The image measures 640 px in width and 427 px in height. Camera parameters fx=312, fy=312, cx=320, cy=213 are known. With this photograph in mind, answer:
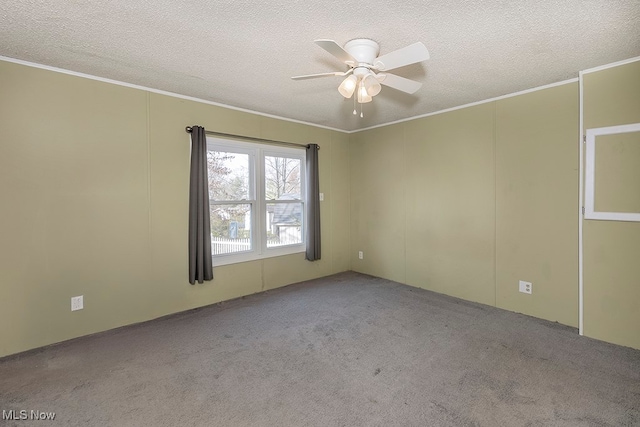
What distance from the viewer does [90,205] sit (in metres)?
2.91

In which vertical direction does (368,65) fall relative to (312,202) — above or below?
above

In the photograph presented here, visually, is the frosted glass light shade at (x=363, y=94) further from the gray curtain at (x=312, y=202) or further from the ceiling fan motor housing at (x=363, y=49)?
the gray curtain at (x=312, y=202)

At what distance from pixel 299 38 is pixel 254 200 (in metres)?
2.35

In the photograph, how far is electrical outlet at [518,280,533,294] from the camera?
3330 mm

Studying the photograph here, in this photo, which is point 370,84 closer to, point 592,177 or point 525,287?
point 592,177

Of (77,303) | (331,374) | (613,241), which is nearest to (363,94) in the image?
(331,374)

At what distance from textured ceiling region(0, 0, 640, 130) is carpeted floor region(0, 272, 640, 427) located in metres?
2.41

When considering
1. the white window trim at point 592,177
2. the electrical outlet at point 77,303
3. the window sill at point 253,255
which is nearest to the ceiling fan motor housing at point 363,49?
the white window trim at point 592,177

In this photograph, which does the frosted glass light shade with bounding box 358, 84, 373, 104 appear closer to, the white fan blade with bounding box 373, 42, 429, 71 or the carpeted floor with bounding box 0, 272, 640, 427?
the white fan blade with bounding box 373, 42, 429, 71

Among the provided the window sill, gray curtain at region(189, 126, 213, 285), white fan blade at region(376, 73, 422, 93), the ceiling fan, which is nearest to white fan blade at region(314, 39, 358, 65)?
the ceiling fan

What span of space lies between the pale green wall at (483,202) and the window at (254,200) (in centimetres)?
121

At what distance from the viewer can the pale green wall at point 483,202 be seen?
10.2 feet

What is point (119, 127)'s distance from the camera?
3.05m

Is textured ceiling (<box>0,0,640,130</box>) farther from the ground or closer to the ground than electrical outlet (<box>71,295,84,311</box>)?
farther from the ground
